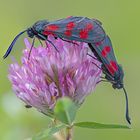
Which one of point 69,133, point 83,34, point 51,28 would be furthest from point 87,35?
point 69,133

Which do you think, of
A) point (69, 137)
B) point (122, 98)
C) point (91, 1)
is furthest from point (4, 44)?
point (69, 137)

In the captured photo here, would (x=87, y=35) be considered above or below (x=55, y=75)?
above

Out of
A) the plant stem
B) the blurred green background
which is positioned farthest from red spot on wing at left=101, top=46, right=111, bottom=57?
the blurred green background

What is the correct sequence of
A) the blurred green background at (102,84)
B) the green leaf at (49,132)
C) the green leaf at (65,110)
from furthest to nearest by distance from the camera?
the blurred green background at (102,84), the green leaf at (49,132), the green leaf at (65,110)

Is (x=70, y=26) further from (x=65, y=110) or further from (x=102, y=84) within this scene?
(x=102, y=84)

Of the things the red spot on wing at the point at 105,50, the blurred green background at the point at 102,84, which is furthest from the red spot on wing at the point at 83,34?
the blurred green background at the point at 102,84

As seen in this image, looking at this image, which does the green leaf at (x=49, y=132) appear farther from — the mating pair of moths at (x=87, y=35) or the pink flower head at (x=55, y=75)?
the mating pair of moths at (x=87, y=35)

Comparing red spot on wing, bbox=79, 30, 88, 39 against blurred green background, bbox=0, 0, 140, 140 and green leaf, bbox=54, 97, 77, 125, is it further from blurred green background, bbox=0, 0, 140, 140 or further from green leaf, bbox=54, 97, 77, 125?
blurred green background, bbox=0, 0, 140, 140
